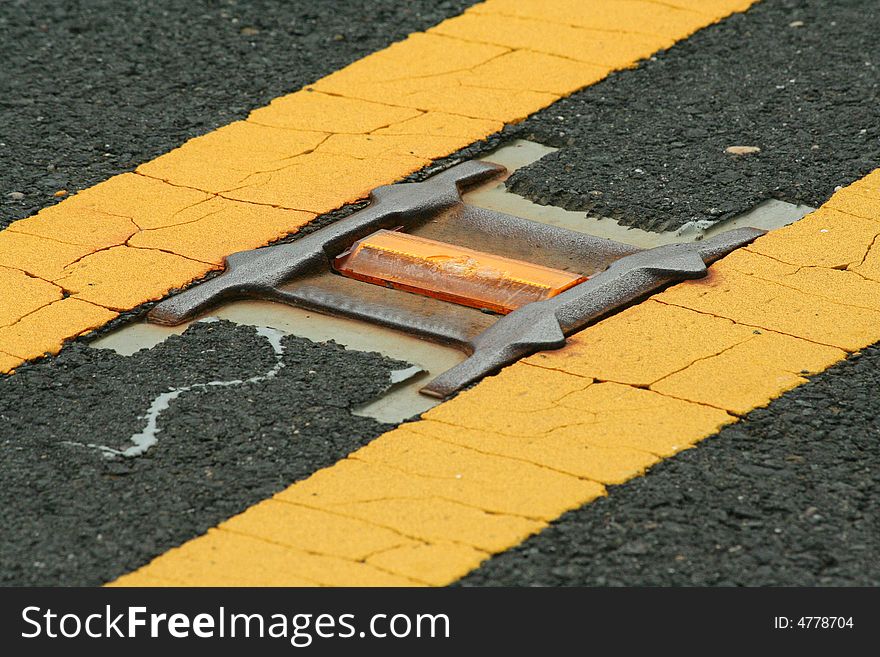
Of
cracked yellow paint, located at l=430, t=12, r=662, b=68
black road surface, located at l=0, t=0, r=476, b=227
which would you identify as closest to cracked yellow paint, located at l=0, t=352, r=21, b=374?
black road surface, located at l=0, t=0, r=476, b=227

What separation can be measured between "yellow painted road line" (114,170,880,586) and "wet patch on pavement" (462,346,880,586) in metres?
0.06

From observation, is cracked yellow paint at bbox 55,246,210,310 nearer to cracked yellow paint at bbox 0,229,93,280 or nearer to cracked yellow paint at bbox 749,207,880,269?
cracked yellow paint at bbox 0,229,93,280

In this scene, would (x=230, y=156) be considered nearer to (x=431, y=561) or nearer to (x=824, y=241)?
(x=824, y=241)

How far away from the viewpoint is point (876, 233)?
4164mm

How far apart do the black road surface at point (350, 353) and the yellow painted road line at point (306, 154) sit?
0.12 m

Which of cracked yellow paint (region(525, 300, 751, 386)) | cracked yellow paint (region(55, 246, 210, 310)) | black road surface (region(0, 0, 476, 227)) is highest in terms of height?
black road surface (region(0, 0, 476, 227))

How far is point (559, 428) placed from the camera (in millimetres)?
3297

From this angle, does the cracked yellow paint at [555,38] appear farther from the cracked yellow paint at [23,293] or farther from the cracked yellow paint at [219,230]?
the cracked yellow paint at [23,293]

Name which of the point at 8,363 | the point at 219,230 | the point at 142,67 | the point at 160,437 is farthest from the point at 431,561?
the point at 142,67

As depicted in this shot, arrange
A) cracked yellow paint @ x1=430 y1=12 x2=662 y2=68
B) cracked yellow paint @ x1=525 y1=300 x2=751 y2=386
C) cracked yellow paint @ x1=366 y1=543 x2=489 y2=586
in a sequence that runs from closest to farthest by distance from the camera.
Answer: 1. cracked yellow paint @ x1=366 y1=543 x2=489 y2=586
2. cracked yellow paint @ x1=525 y1=300 x2=751 y2=386
3. cracked yellow paint @ x1=430 y1=12 x2=662 y2=68

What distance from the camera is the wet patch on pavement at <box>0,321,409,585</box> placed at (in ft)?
9.75

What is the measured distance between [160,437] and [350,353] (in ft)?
1.84

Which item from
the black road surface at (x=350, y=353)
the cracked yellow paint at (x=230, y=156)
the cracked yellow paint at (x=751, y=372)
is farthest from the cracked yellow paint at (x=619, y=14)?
the cracked yellow paint at (x=751, y=372)
